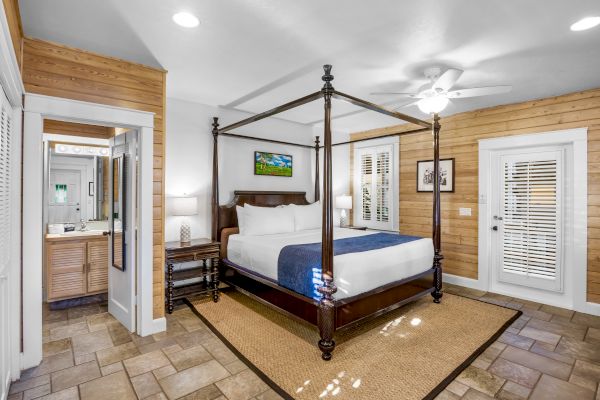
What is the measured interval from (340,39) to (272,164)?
9.44 feet

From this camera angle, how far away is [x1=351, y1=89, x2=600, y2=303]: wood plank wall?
3.60 meters

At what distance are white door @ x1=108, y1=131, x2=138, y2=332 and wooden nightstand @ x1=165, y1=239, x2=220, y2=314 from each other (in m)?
0.46

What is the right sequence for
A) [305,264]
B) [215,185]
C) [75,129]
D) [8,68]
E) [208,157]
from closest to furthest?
[8,68] → [305,264] → [75,129] → [215,185] → [208,157]

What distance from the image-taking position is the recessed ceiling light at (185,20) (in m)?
2.18

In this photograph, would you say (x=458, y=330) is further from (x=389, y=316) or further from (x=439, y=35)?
(x=439, y=35)

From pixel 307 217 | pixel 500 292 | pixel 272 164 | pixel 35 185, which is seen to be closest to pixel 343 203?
pixel 307 217

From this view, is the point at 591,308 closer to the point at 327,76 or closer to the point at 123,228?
the point at 327,76

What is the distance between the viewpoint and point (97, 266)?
13.0 feet

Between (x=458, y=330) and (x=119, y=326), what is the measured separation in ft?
11.3

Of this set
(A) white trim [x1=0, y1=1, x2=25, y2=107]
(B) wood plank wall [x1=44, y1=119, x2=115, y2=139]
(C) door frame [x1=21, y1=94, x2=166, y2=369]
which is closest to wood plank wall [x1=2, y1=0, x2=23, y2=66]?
(A) white trim [x1=0, y1=1, x2=25, y2=107]

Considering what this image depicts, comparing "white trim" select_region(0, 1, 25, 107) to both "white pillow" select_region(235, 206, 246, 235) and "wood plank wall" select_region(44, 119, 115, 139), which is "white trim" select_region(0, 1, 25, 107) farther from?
"white pillow" select_region(235, 206, 246, 235)

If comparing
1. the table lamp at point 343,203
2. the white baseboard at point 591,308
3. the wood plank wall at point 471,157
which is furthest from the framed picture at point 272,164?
the white baseboard at point 591,308

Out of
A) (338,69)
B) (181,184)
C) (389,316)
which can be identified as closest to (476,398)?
(389,316)

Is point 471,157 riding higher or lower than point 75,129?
lower
